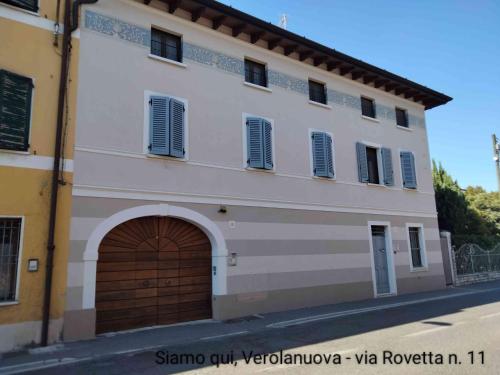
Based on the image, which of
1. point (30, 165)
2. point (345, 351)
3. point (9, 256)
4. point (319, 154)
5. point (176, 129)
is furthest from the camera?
point (319, 154)

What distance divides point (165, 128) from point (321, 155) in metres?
5.50

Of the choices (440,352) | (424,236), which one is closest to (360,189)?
(424,236)

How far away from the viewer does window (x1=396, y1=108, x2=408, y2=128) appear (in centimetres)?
1686

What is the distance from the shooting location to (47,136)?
844 centimetres

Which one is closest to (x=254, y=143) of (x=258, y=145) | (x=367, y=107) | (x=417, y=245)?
Answer: (x=258, y=145)

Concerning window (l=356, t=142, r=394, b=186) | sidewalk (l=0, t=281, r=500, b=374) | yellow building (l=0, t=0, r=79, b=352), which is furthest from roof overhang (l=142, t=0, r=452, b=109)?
sidewalk (l=0, t=281, r=500, b=374)

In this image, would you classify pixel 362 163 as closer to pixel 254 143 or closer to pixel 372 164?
pixel 372 164

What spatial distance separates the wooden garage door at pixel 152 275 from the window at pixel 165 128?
173 centimetres

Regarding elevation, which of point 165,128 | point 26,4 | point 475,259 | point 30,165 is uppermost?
point 26,4

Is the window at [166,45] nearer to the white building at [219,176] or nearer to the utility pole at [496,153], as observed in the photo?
the white building at [219,176]

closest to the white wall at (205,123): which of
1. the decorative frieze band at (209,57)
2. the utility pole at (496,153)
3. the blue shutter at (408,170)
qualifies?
the decorative frieze band at (209,57)

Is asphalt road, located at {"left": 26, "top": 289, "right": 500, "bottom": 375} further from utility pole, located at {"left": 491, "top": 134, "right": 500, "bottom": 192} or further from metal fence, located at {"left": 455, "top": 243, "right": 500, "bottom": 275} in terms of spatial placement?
utility pole, located at {"left": 491, "top": 134, "right": 500, "bottom": 192}

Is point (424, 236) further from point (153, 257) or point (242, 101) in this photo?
point (153, 257)

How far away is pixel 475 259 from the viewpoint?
61.1 ft
